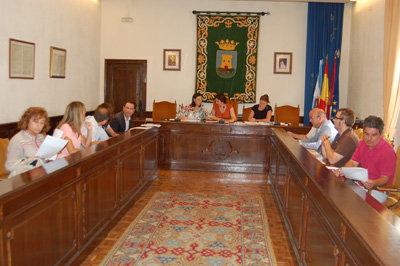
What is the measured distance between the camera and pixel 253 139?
24.4 feet

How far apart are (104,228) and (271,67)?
24.0 ft

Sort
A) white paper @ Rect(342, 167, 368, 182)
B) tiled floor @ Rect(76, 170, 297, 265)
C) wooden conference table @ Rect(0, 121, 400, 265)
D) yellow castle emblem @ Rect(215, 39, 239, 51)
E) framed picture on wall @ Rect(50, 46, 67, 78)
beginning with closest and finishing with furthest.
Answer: wooden conference table @ Rect(0, 121, 400, 265) < white paper @ Rect(342, 167, 368, 182) < tiled floor @ Rect(76, 170, 297, 265) < framed picture on wall @ Rect(50, 46, 67, 78) < yellow castle emblem @ Rect(215, 39, 239, 51)

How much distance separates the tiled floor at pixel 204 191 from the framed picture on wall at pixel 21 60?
2.92 meters

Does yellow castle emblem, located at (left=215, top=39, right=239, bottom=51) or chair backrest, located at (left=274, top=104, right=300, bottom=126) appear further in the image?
yellow castle emblem, located at (left=215, top=39, right=239, bottom=51)

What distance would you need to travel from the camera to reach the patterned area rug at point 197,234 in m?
3.78

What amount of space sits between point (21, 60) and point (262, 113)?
15.5 ft

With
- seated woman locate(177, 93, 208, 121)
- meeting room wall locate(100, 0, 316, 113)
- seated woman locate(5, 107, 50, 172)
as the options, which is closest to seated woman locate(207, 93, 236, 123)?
seated woman locate(177, 93, 208, 121)

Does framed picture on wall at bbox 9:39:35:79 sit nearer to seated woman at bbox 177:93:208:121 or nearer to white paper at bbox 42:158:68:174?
seated woman at bbox 177:93:208:121

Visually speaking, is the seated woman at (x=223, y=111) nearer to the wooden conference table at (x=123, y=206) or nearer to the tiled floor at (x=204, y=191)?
the tiled floor at (x=204, y=191)

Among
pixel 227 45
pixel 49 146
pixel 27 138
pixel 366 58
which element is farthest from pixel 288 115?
pixel 49 146

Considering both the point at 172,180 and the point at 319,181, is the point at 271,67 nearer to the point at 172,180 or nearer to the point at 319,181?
the point at 172,180

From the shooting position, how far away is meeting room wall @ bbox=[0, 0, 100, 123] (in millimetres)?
6293

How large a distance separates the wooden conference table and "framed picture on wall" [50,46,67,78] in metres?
2.95

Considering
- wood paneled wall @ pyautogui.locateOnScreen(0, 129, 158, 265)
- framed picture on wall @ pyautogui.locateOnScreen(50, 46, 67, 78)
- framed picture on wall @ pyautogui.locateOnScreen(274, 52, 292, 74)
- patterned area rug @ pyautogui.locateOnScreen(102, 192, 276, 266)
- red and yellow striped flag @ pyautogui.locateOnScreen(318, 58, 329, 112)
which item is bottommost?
patterned area rug @ pyautogui.locateOnScreen(102, 192, 276, 266)
